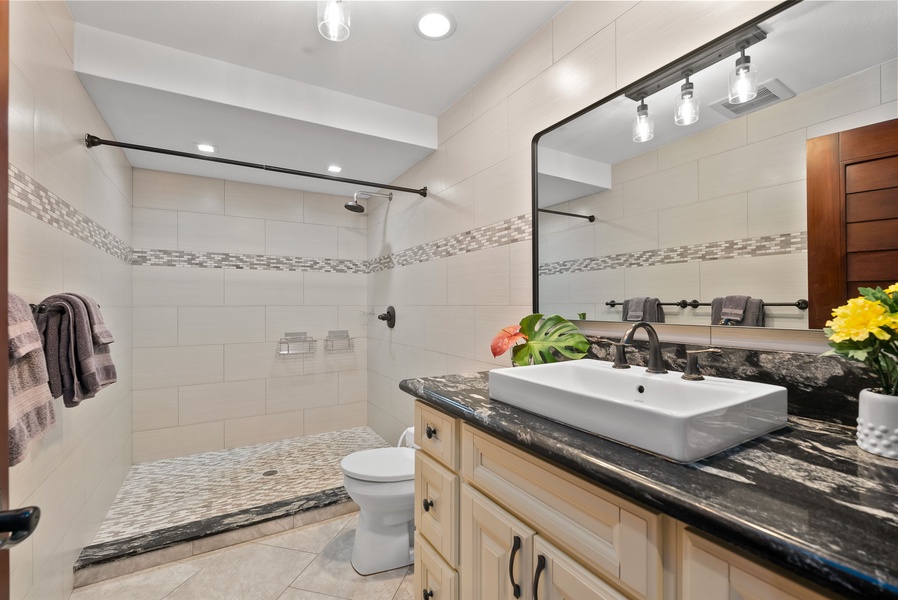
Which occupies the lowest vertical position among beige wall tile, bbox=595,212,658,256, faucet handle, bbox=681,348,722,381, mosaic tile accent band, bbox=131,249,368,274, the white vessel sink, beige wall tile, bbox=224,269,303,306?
the white vessel sink

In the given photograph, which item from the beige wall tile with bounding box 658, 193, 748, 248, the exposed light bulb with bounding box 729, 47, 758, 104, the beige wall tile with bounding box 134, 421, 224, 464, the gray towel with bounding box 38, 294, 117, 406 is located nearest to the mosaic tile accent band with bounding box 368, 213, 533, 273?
the beige wall tile with bounding box 658, 193, 748, 248

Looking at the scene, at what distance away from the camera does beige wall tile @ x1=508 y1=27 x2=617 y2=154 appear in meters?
1.50

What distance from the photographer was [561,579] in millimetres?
826

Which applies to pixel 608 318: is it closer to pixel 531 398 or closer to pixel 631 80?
pixel 531 398

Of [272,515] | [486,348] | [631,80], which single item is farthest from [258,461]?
[631,80]

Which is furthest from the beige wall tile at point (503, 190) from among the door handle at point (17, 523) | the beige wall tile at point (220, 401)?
the beige wall tile at point (220, 401)

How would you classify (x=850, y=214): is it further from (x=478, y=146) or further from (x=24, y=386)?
(x=24, y=386)

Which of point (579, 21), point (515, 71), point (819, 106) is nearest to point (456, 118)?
point (515, 71)

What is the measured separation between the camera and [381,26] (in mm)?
1758

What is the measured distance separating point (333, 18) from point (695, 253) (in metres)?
1.49

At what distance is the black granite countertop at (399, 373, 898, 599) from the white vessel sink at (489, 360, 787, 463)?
0.08 ft

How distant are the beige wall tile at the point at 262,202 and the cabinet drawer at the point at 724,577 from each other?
11.8ft

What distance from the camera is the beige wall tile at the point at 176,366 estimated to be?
2996mm

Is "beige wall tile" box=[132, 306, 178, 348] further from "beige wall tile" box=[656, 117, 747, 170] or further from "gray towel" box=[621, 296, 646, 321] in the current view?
"beige wall tile" box=[656, 117, 747, 170]
